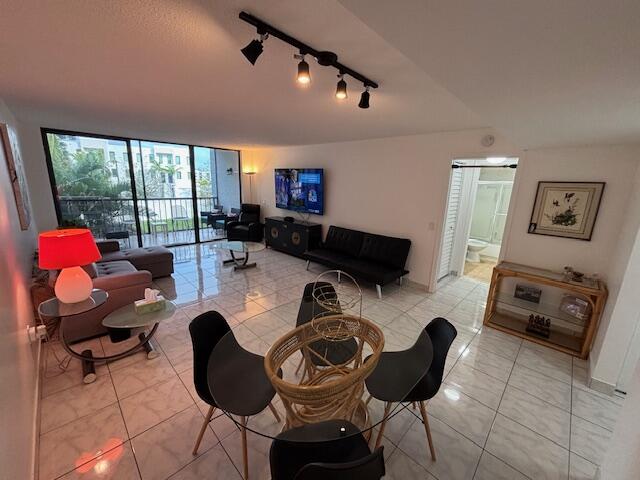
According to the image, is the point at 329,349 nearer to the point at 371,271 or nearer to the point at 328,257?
the point at 371,271

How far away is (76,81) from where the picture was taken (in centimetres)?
211

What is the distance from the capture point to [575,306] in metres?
2.73

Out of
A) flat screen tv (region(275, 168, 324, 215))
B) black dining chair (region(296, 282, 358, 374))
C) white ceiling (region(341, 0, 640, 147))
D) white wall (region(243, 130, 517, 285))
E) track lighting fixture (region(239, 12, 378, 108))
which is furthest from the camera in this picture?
flat screen tv (region(275, 168, 324, 215))

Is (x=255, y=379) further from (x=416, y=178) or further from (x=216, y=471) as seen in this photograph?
(x=416, y=178)

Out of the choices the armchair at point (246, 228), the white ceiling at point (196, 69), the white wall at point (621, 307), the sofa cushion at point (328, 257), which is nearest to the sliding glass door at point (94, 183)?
the white ceiling at point (196, 69)

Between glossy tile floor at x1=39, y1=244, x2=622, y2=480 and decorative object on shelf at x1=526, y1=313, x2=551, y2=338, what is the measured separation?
0.81 ft

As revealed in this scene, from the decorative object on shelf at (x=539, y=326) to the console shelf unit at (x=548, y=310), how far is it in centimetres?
5

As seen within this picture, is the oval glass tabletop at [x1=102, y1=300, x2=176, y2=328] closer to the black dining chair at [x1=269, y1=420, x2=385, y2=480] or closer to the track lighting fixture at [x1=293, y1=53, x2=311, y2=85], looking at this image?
the black dining chair at [x1=269, y1=420, x2=385, y2=480]

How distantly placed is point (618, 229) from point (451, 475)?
109 inches

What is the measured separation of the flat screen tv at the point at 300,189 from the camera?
525 centimetres

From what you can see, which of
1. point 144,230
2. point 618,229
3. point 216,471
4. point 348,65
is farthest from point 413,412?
point 144,230

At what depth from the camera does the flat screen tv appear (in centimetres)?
525

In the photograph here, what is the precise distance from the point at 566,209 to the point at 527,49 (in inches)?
104

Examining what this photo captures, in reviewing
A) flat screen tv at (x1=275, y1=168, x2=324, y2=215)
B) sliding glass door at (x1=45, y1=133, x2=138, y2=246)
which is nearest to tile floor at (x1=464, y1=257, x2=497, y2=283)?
flat screen tv at (x1=275, y1=168, x2=324, y2=215)
